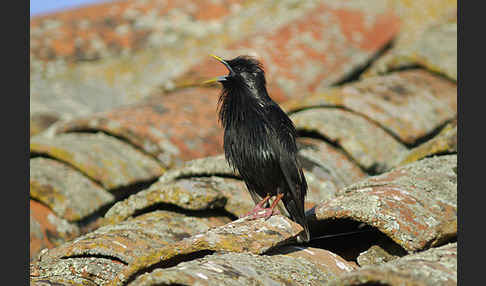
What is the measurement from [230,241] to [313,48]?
5776 mm

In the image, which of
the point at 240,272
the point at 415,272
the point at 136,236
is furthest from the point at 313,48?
the point at 415,272

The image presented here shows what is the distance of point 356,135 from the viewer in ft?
18.5

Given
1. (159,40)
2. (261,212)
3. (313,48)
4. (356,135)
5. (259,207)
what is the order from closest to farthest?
(261,212)
(259,207)
(356,135)
(313,48)
(159,40)

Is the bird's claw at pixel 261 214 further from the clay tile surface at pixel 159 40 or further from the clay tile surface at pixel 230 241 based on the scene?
the clay tile surface at pixel 159 40

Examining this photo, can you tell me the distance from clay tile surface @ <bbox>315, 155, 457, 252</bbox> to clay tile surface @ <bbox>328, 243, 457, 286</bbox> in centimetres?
29

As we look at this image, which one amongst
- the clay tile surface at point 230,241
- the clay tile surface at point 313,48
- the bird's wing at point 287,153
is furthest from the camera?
the clay tile surface at point 313,48

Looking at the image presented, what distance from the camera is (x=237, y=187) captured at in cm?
482

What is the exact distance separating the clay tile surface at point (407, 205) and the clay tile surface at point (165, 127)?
233cm

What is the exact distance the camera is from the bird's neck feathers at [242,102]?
14.1 feet

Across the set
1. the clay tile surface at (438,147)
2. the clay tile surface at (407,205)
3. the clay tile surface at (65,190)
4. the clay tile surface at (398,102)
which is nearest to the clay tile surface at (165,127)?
the clay tile surface at (65,190)

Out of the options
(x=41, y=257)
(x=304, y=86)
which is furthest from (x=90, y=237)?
(x=304, y=86)

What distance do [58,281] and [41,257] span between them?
410 mm

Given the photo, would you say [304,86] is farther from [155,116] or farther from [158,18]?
[158,18]

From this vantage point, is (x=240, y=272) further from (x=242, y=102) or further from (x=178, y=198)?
(x=242, y=102)
